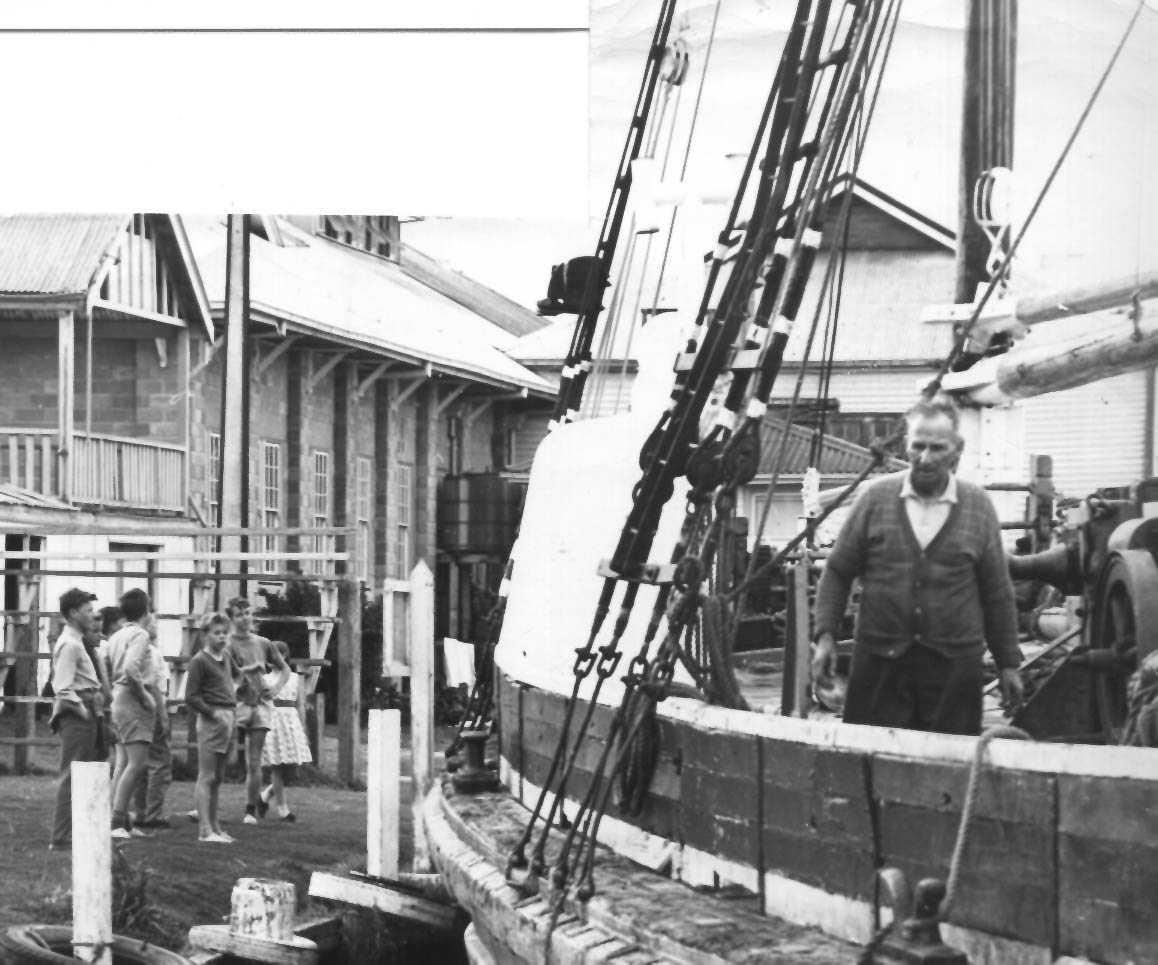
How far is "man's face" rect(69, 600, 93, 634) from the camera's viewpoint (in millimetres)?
11008

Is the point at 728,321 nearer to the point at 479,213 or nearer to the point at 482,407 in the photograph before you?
the point at 479,213

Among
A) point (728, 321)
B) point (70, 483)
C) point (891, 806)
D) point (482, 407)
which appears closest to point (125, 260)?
point (70, 483)

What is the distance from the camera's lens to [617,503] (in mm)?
7684

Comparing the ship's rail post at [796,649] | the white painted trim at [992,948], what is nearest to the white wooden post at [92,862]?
the ship's rail post at [796,649]

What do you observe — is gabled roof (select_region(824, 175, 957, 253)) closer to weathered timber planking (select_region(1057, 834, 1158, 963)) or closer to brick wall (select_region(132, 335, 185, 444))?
brick wall (select_region(132, 335, 185, 444))

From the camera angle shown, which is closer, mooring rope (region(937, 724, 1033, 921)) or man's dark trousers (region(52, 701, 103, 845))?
mooring rope (region(937, 724, 1033, 921))

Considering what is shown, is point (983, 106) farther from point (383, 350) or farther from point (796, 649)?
point (383, 350)

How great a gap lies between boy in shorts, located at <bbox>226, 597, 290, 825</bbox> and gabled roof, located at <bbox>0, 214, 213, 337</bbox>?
10671 mm

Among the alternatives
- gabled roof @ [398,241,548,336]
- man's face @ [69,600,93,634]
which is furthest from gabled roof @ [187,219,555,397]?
man's face @ [69,600,93,634]

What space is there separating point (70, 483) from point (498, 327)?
14202mm

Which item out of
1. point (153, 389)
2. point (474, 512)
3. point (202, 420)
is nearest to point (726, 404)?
point (153, 389)

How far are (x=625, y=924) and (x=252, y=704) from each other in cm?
782

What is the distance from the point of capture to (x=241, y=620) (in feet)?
43.8

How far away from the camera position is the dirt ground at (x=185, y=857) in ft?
30.2
